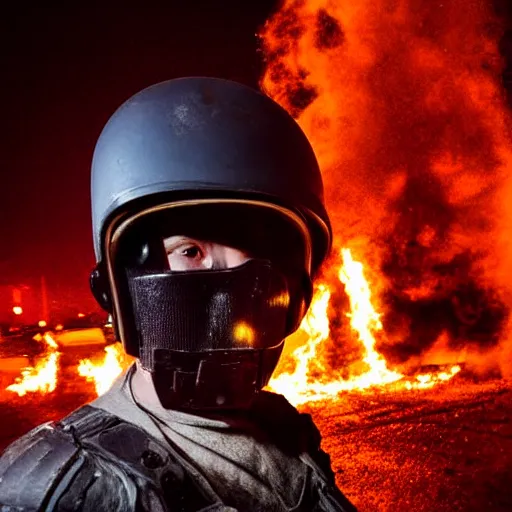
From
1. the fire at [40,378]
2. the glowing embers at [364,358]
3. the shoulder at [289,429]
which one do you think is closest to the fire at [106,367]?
the fire at [40,378]

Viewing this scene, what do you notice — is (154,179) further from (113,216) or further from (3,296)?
(3,296)

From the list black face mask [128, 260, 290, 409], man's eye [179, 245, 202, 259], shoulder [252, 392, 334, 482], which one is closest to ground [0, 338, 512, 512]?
shoulder [252, 392, 334, 482]

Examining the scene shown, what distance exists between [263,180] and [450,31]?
13624 millimetres

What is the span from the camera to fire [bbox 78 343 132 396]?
9.05 metres

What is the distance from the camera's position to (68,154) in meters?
19.8

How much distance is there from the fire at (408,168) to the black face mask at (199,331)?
408 inches

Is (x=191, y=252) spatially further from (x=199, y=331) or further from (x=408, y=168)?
(x=408, y=168)

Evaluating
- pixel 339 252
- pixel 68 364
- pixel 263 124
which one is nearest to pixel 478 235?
pixel 339 252

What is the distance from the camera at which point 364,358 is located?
38.3ft

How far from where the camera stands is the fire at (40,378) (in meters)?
8.68

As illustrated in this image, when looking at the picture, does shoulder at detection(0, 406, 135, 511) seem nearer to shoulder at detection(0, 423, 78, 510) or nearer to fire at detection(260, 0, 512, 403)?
shoulder at detection(0, 423, 78, 510)

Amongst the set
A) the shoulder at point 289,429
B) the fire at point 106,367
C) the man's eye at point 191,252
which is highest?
the man's eye at point 191,252

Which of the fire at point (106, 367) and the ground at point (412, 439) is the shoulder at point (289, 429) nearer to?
the ground at point (412, 439)

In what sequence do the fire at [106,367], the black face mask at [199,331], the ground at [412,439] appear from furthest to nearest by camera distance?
the fire at [106,367] → the ground at [412,439] → the black face mask at [199,331]
